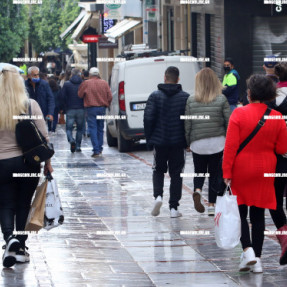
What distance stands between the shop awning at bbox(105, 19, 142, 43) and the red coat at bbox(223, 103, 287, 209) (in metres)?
24.2

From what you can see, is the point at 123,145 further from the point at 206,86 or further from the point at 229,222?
the point at 229,222

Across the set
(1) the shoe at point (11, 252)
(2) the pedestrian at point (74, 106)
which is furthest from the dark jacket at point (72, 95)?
(1) the shoe at point (11, 252)

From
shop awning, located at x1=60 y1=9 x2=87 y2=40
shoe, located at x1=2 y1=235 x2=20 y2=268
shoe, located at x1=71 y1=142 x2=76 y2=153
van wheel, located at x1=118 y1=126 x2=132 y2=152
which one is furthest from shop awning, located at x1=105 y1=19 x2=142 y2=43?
shoe, located at x1=2 y1=235 x2=20 y2=268

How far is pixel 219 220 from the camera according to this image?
24.4ft

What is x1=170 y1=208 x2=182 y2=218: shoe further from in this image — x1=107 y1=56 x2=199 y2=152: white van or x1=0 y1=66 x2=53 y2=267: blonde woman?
x1=107 y1=56 x2=199 y2=152: white van

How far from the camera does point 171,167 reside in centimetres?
1041

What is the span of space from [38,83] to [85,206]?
684cm

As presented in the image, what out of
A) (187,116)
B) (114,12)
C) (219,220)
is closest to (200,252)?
(219,220)

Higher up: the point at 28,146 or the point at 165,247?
the point at 28,146

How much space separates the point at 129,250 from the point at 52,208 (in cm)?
95

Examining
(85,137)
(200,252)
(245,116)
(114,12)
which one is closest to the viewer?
(245,116)

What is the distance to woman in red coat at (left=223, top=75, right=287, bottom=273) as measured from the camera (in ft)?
24.2

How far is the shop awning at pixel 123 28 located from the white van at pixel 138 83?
13.6 m

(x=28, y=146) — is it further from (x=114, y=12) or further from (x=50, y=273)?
(x=114, y=12)
